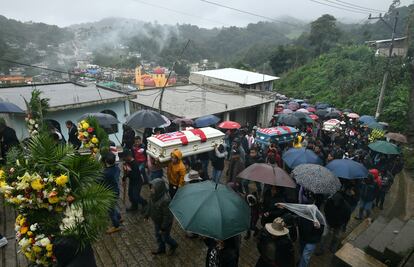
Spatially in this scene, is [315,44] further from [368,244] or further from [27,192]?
[27,192]

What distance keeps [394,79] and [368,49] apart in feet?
57.6

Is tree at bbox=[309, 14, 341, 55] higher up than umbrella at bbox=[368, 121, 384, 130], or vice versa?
tree at bbox=[309, 14, 341, 55]

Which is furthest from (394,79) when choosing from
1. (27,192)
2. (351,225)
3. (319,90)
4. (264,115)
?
(27,192)

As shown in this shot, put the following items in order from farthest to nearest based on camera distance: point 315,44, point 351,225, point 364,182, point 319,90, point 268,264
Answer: point 315,44
point 319,90
point 351,225
point 364,182
point 268,264

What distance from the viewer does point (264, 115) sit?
59.8 ft

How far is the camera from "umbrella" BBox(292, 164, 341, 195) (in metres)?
5.00

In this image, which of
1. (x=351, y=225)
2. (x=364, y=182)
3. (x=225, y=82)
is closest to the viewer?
(x=364, y=182)

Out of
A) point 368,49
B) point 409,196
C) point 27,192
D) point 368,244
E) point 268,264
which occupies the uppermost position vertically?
point 368,49

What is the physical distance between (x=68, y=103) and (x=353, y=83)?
2502 cm

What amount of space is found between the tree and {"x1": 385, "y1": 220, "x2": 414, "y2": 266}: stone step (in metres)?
49.2

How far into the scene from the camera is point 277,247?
3717 millimetres

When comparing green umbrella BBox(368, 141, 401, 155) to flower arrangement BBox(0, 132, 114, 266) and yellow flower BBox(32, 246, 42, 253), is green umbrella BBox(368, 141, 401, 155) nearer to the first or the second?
→ flower arrangement BBox(0, 132, 114, 266)

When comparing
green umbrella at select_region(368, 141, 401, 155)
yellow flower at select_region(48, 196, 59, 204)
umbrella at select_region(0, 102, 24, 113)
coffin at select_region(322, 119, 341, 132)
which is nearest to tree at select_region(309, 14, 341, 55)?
coffin at select_region(322, 119, 341, 132)

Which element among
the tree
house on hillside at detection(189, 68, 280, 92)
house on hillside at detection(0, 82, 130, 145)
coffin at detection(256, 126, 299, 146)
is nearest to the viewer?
coffin at detection(256, 126, 299, 146)
